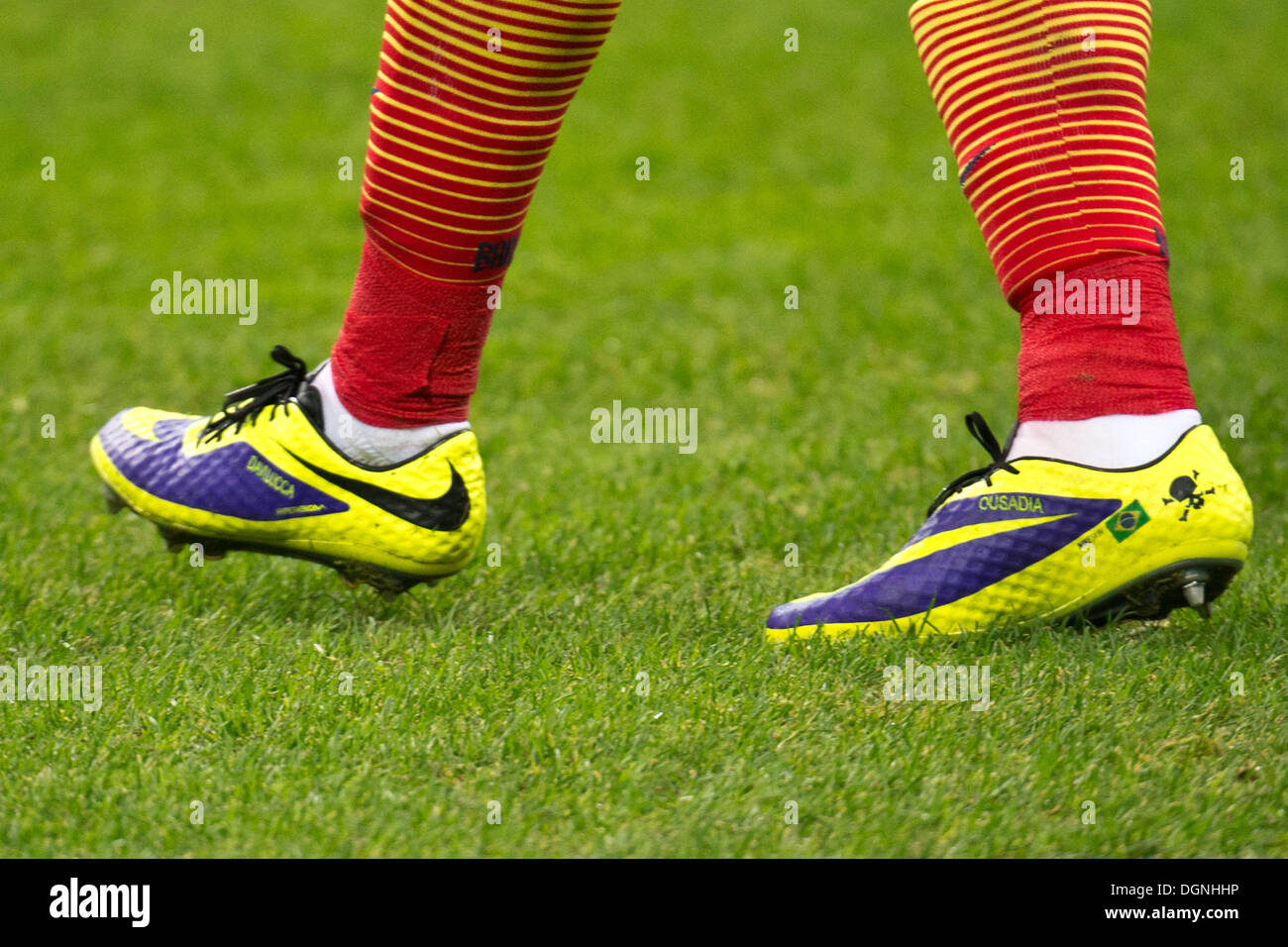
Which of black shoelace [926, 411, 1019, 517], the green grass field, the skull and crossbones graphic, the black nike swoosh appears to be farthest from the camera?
the black nike swoosh

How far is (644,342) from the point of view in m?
4.75

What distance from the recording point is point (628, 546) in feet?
9.05

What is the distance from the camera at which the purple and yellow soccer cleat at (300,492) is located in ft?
7.03

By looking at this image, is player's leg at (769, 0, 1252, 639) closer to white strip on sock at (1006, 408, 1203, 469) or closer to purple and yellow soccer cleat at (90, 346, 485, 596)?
white strip on sock at (1006, 408, 1203, 469)

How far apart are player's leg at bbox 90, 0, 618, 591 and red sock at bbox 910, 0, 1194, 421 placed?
557 millimetres

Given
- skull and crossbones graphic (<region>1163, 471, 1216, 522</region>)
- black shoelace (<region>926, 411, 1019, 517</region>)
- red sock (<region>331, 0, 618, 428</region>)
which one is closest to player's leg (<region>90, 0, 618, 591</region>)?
red sock (<region>331, 0, 618, 428</region>)

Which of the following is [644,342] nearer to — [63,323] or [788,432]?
[788,432]

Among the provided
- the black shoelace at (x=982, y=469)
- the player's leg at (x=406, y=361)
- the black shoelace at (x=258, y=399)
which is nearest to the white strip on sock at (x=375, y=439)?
the player's leg at (x=406, y=361)

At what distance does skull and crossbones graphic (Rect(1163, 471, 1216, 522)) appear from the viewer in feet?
6.23

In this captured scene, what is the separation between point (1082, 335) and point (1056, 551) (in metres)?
0.30

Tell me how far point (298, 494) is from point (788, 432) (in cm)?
191

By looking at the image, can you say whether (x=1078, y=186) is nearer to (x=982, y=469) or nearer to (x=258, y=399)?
(x=982, y=469)

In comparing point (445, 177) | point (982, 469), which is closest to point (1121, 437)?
point (982, 469)
